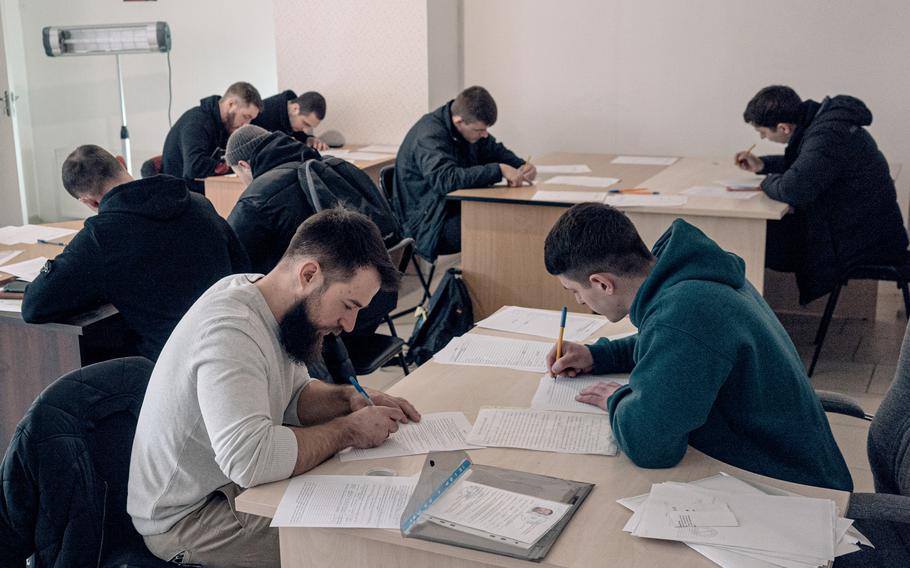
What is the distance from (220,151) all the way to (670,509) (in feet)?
13.8

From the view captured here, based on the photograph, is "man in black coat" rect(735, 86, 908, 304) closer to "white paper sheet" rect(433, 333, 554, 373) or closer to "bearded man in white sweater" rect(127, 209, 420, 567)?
"white paper sheet" rect(433, 333, 554, 373)

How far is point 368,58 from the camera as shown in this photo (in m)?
6.28

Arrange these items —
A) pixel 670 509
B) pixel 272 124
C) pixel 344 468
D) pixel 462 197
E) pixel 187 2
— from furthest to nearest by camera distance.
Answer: pixel 187 2 < pixel 272 124 < pixel 462 197 < pixel 344 468 < pixel 670 509

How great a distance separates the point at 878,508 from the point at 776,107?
288 centimetres

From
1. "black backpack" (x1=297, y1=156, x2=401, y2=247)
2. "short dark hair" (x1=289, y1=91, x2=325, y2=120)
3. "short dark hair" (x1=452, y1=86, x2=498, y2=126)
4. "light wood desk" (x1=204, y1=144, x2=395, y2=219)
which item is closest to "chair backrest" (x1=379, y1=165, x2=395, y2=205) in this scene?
"light wood desk" (x1=204, y1=144, x2=395, y2=219)

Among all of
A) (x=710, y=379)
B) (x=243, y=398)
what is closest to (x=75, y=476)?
(x=243, y=398)

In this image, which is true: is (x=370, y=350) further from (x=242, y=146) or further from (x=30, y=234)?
(x=30, y=234)

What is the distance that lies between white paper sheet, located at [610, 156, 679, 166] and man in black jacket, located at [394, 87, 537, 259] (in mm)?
990

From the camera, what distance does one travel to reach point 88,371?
1918 mm

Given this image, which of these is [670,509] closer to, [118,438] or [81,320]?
[118,438]

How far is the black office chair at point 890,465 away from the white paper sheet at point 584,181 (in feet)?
8.00

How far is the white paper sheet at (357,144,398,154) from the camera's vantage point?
6004 mm

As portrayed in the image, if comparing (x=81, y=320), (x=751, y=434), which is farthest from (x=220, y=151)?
(x=751, y=434)

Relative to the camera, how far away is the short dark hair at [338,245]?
1.88 metres
